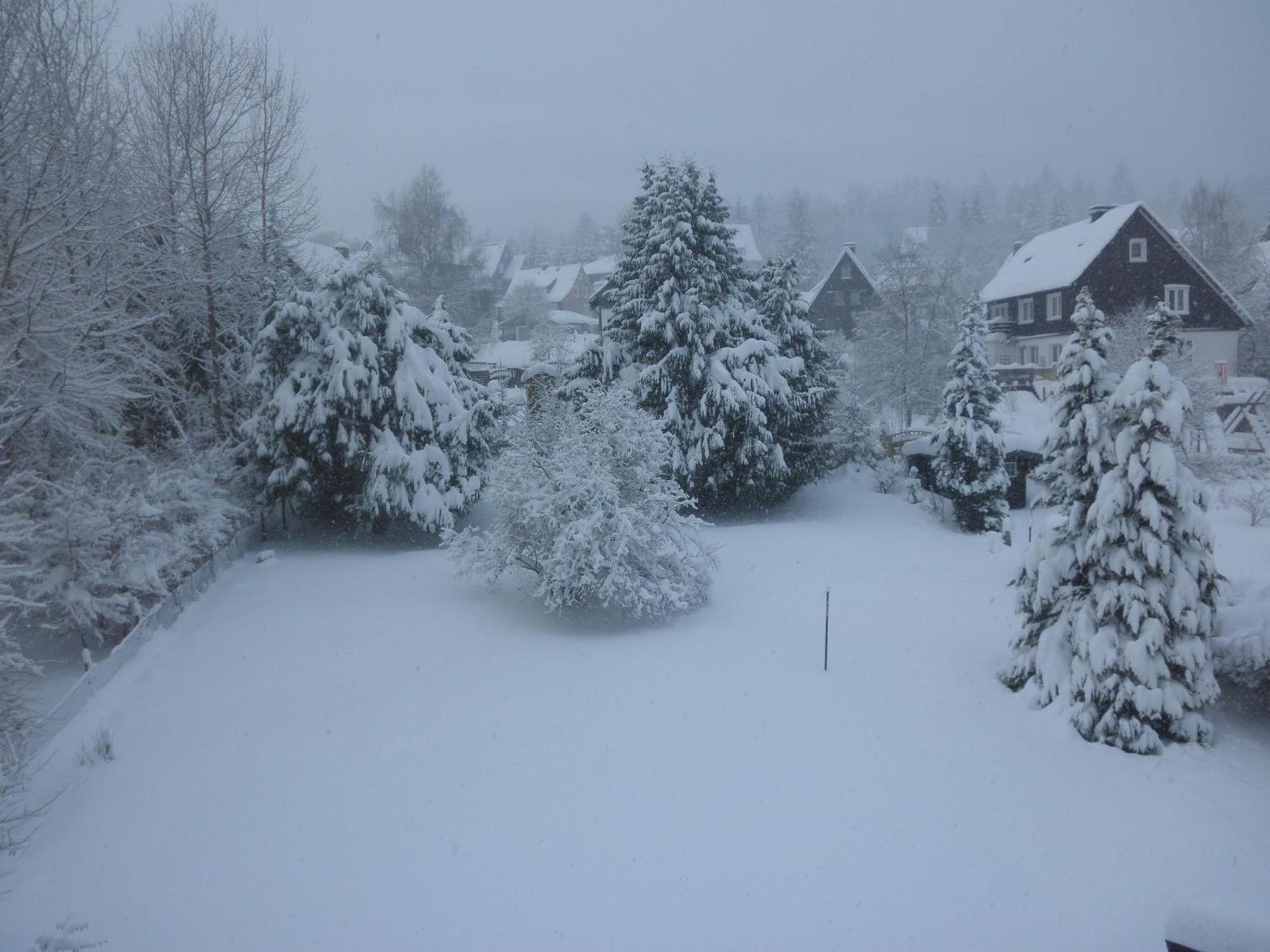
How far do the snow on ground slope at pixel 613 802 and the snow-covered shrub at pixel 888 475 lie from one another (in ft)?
42.0

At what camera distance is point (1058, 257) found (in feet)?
125

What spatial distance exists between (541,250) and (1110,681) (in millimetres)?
72239

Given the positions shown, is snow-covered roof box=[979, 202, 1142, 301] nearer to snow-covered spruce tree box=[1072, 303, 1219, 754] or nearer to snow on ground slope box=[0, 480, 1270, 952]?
snow on ground slope box=[0, 480, 1270, 952]

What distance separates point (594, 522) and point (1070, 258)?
110 feet

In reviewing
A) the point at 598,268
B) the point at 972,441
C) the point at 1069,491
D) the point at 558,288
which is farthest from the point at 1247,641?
the point at 598,268

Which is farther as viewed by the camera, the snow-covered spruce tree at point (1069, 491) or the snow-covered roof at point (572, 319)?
the snow-covered roof at point (572, 319)

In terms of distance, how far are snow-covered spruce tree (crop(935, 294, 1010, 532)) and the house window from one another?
56.8ft

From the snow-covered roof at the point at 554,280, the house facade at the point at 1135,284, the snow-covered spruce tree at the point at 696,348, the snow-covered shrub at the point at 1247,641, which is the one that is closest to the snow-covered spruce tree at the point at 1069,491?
the snow-covered shrub at the point at 1247,641

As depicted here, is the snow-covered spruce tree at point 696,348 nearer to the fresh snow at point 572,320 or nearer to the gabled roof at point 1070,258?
the gabled roof at point 1070,258

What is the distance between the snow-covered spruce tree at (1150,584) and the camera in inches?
346

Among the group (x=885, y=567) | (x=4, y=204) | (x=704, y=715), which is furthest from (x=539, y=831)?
(x=885, y=567)

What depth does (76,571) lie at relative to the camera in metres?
11.0

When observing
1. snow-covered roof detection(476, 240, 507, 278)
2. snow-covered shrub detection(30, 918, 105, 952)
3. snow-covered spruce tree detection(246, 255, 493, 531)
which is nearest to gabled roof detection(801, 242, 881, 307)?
Result: snow-covered roof detection(476, 240, 507, 278)

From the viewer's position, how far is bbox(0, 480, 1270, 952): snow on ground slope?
628cm
